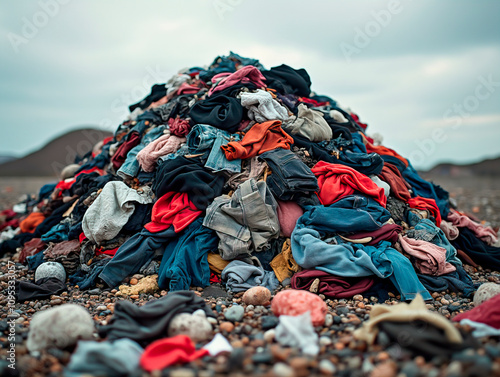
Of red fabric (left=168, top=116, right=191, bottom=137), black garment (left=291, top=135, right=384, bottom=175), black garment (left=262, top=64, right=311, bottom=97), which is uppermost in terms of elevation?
black garment (left=262, top=64, right=311, bottom=97)

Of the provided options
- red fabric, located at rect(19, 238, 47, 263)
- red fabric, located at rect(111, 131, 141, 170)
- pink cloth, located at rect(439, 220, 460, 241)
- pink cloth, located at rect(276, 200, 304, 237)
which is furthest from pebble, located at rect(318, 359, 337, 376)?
red fabric, located at rect(19, 238, 47, 263)

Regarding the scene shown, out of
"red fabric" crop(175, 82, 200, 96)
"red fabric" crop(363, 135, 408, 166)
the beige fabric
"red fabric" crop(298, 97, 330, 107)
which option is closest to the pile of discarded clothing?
"red fabric" crop(363, 135, 408, 166)

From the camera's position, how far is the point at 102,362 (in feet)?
9.78

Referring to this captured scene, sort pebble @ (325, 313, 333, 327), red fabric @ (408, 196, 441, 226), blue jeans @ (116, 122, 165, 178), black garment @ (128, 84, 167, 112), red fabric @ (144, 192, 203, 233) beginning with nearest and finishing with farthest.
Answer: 1. pebble @ (325, 313, 333, 327)
2. red fabric @ (144, 192, 203, 233)
3. red fabric @ (408, 196, 441, 226)
4. blue jeans @ (116, 122, 165, 178)
5. black garment @ (128, 84, 167, 112)

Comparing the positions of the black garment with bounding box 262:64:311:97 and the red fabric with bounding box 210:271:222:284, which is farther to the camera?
the black garment with bounding box 262:64:311:97

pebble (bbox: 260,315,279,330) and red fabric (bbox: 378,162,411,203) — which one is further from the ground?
red fabric (bbox: 378,162,411,203)

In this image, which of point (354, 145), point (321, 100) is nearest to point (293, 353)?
point (354, 145)

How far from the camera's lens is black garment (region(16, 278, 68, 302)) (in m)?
5.03

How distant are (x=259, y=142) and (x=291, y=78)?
7.74 ft

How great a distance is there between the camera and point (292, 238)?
530 centimetres

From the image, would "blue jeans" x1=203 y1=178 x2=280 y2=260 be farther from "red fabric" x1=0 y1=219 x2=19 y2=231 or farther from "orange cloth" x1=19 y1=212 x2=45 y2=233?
"red fabric" x1=0 y1=219 x2=19 y2=231

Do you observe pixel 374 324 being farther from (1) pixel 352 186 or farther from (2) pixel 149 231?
(2) pixel 149 231

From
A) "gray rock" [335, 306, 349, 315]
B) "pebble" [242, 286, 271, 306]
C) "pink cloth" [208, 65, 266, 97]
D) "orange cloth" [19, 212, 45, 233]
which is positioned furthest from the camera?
"orange cloth" [19, 212, 45, 233]

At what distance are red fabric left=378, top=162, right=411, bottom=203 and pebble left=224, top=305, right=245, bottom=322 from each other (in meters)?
3.43
